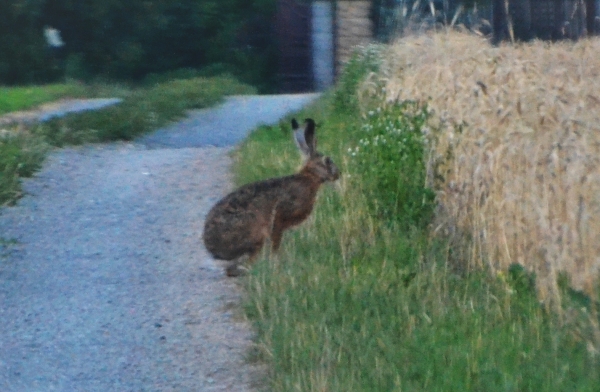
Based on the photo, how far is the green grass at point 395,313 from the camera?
5.11 meters

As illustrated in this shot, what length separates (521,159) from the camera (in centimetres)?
729

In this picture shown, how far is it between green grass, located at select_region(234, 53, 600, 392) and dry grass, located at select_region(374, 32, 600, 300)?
0.21 metres

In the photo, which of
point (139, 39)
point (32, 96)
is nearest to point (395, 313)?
point (32, 96)

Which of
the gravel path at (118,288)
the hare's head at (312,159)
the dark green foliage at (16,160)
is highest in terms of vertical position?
the hare's head at (312,159)

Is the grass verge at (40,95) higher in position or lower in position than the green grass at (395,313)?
higher

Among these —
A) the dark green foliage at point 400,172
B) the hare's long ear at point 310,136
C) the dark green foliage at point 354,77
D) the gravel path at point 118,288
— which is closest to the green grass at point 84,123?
the gravel path at point 118,288

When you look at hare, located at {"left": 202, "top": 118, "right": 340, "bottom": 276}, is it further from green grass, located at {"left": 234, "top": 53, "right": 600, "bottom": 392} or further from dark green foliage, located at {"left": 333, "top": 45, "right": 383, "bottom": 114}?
dark green foliage, located at {"left": 333, "top": 45, "right": 383, "bottom": 114}

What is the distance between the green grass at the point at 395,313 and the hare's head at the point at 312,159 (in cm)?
41

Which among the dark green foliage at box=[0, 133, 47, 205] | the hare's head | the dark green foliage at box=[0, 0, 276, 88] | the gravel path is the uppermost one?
the dark green foliage at box=[0, 0, 276, 88]

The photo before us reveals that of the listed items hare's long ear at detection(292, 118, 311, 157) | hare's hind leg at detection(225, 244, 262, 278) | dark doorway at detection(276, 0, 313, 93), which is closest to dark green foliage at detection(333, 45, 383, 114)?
hare's long ear at detection(292, 118, 311, 157)

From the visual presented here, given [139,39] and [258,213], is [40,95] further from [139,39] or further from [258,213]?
→ [258,213]

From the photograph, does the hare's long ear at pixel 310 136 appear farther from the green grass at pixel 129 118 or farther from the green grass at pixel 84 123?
the green grass at pixel 129 118

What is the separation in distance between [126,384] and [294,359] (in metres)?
0.84

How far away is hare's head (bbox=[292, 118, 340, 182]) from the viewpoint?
7641 mm
